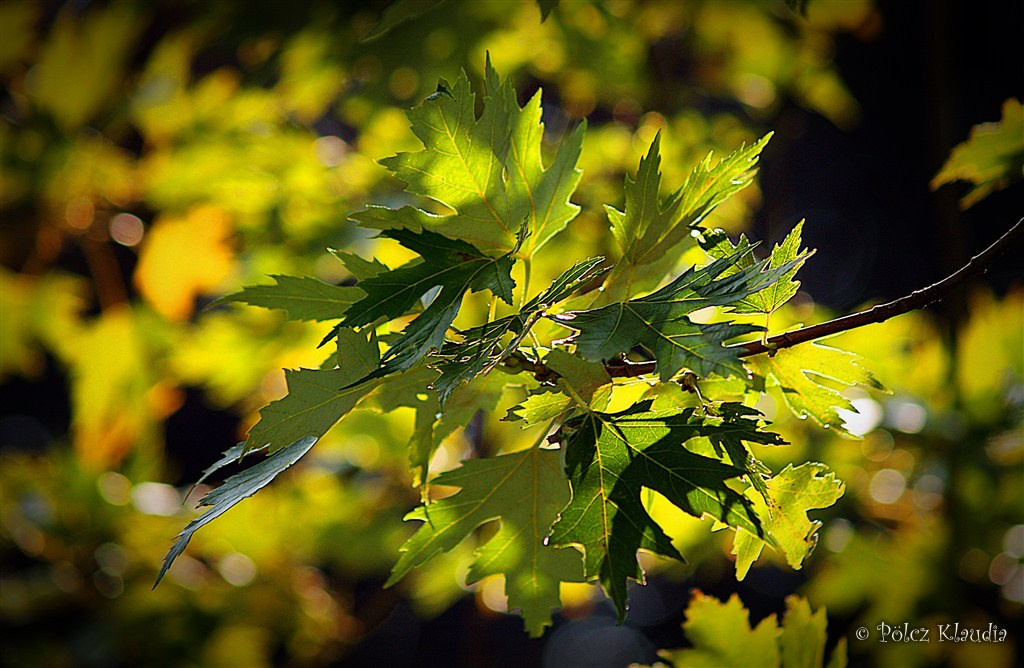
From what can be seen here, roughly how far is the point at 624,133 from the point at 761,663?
79 cm

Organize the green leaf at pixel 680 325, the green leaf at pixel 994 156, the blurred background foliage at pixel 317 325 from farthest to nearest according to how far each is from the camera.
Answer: the blurred background foliage at pixel 317 325 → the green leaf at pixel 994 156 → the green leaf at pixel 680 325

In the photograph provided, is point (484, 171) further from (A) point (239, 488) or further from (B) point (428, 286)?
(A) point (239, 488)

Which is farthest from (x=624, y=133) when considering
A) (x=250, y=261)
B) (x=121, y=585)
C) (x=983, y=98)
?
(x=983, y=98)

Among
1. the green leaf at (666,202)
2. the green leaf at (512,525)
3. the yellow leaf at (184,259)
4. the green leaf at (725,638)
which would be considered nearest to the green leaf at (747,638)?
the green leaf at (725,638)

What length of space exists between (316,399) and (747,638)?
0.88 ft

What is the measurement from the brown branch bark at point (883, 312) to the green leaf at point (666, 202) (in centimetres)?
5

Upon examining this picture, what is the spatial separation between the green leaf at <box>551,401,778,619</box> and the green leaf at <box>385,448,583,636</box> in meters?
0.05

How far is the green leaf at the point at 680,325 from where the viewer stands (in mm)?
280

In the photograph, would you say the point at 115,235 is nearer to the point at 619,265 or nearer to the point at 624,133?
the point at 624,133

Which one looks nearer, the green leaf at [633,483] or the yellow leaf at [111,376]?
the green leaf at [633,483]

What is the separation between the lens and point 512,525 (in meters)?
0.36

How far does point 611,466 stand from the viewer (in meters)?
0.31

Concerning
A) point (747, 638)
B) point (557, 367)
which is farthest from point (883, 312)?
point (747, 638)

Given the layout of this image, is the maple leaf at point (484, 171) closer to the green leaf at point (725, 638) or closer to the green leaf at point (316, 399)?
the green leaf at point (316, 399)
